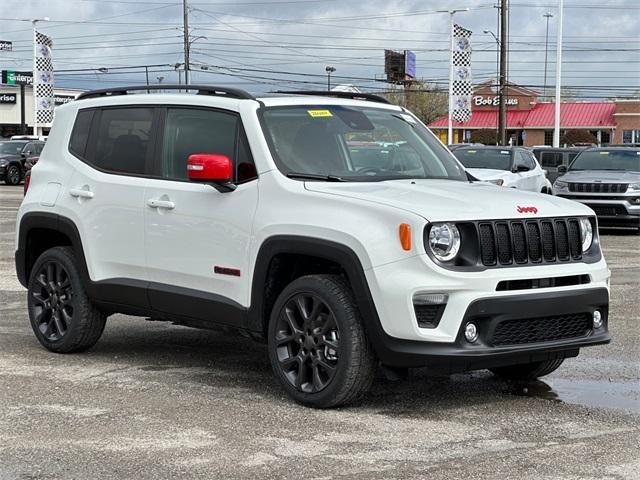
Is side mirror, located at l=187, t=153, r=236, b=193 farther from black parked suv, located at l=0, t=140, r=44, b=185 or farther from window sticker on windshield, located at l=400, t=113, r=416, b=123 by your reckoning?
black parked suv, located at l=0, t=140, r=44, b=185

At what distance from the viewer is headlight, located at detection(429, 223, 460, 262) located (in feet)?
18.8

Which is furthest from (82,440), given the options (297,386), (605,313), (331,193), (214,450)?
(605,313)

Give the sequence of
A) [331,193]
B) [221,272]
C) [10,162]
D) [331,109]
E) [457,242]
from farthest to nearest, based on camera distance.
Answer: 1. [10,162]
2. [331,109]
3. [221,272]
4. [331,193]
5. [457,242]

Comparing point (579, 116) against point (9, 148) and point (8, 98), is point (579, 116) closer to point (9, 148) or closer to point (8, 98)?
point (8, 98)

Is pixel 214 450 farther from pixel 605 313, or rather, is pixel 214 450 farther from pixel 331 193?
pixel 605 313

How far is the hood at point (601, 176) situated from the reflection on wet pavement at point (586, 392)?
13533 millimetres

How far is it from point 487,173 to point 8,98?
87.7 metres

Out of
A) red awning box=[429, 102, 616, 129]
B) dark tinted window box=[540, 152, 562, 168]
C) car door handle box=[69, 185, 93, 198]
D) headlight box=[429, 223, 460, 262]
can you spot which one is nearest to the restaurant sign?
red awning box=[429, 102, 616, 129]

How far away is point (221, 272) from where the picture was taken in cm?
663

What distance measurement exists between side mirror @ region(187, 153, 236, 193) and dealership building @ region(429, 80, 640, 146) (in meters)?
77.0

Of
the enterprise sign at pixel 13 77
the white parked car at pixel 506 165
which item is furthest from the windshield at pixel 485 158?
the enterprise sign at pixel 13 77

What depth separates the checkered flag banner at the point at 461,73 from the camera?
50.3 meters

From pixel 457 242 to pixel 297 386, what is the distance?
131 cm

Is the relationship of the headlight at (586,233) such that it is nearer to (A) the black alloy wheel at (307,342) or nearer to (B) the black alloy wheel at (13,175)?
(A) the black alloy wheel at (307,342)
